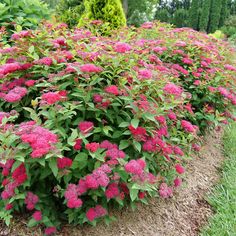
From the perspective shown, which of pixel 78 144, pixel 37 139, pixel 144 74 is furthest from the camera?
pixel 144 74

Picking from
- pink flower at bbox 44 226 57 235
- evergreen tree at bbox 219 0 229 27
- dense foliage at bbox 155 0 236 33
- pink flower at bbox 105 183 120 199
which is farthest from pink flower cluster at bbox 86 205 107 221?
evergreen tree at bbox 219 0 229 27

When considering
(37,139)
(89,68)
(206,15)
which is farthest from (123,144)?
(206,15)

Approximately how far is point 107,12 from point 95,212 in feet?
16.2

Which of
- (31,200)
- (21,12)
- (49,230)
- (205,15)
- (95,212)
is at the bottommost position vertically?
(205,15)

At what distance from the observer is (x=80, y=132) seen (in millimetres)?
2102

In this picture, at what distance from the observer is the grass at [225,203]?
2.77m

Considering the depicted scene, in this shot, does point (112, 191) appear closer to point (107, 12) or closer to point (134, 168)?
point (134, 168)

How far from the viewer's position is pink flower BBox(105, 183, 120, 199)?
2062 mm

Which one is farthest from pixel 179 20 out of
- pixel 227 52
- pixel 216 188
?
pixel 216 188

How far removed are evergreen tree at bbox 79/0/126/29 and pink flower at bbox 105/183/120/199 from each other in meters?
4.62

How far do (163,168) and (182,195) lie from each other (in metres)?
0.61

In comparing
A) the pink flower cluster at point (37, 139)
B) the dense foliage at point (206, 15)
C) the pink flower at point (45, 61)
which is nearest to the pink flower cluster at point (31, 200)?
the pink flower cluster at point (37, 139)

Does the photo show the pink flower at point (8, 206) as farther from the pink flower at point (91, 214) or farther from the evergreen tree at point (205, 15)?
the evergreen tree at point (205, 15)

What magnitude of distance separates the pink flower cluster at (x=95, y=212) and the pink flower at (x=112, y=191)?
0.14 m
